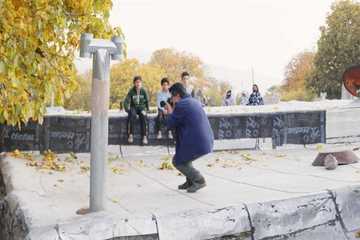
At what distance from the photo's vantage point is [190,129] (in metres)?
7.57

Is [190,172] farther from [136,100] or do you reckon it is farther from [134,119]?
[134,119]

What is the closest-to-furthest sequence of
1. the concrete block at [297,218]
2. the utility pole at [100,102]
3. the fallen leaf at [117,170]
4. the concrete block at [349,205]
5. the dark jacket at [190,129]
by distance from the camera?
the utility pole at [100,102] → the concrete block at [297,218] → the concrete block at [349,205] → the dark jacket at [190,129] → the fallen leaf at [117,170]

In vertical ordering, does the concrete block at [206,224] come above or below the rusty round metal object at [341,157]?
below

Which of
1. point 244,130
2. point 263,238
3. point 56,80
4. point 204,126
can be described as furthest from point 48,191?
point 244,130

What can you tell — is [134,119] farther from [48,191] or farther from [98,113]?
[98,113]

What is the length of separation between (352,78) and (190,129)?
949cm

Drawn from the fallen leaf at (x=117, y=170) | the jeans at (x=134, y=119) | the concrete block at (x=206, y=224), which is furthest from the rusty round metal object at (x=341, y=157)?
the concrete block at (x=206, y=224)

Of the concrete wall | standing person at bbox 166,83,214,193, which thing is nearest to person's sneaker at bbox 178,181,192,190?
standing person at bbox 166,83,214,193

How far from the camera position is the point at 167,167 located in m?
11.2

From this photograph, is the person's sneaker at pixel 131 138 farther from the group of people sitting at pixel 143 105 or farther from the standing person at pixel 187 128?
the standing person at pixel 187 128

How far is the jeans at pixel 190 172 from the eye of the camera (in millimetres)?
7758

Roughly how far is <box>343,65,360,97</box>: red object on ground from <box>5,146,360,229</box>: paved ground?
3494 millimetres

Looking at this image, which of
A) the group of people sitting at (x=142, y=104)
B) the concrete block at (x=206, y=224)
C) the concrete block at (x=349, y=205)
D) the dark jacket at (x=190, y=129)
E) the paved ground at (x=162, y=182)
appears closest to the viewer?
the concrete block at (x=206, y=224)

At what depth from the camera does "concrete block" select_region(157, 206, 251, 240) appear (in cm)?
588
